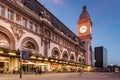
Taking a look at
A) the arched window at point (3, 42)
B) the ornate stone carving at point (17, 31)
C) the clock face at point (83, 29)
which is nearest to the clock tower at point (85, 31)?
the clock face at point (83, 29)

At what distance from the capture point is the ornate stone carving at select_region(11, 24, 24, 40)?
37.3m

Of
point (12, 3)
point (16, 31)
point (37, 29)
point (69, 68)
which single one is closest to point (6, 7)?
point (12, 3)

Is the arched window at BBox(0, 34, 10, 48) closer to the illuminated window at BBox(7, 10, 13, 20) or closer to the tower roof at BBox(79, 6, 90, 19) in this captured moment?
the illuminated window at BBox(7, 10, 13, 20)

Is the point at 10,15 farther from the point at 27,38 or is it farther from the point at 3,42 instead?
the point at 27,38

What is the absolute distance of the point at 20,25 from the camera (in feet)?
131

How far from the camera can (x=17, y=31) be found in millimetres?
38250

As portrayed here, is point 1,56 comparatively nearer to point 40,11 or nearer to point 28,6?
point 28,6

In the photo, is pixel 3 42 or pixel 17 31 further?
pixel 17 31

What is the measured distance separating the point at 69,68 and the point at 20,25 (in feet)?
127

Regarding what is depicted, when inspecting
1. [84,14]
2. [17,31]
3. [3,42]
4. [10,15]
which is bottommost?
[3,42]

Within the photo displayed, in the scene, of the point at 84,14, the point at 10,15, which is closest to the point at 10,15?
the point at 10,15

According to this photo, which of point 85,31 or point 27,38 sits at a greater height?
point 85,31

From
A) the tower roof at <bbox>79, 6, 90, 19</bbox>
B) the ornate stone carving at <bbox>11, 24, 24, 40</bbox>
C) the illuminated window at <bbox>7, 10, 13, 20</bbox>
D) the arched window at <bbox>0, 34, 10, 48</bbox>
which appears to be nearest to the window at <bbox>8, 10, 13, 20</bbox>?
the illuminated window at <bbox>7, 10, 13, 20</bbox>

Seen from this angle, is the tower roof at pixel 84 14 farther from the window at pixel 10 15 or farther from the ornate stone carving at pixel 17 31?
the window at pixel 10 15
